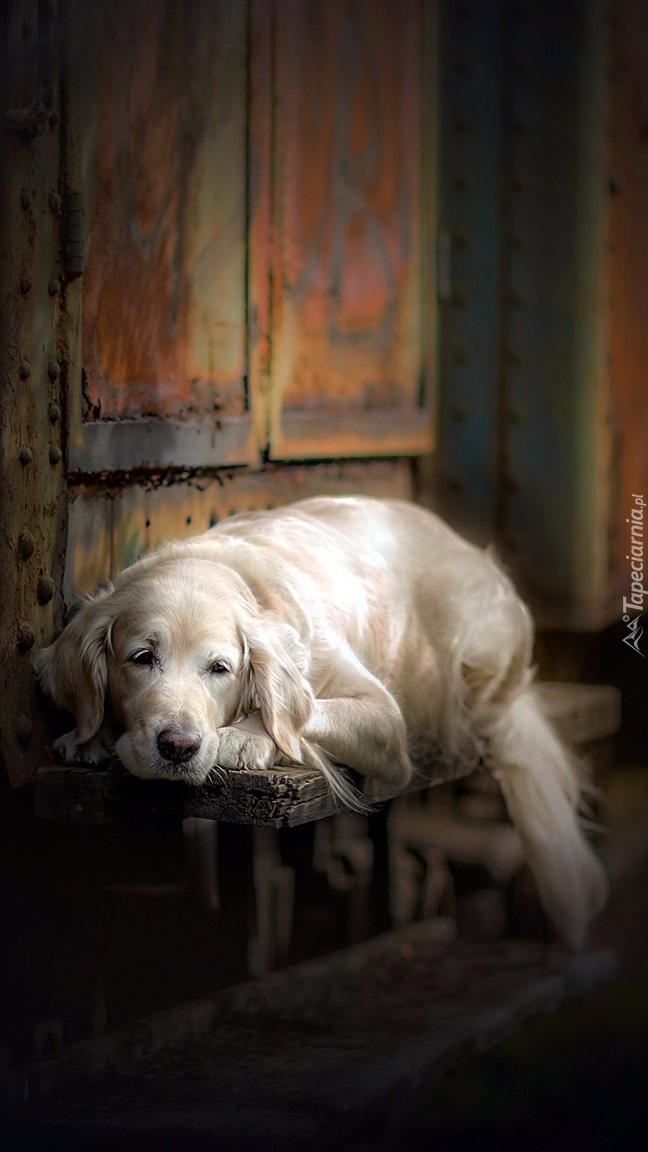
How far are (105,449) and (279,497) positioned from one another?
2.19 ft

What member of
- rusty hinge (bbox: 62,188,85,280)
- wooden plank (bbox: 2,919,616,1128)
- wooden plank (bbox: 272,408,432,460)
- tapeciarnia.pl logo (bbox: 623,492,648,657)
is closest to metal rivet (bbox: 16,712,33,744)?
wooden plank (bbox: 2,919,616,1128)

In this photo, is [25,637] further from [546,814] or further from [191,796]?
[546,814]

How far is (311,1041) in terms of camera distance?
293cm

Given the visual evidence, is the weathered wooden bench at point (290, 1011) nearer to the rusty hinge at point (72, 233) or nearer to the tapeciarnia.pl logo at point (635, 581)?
the tapeciarnia.pl logo at point (635, 581)

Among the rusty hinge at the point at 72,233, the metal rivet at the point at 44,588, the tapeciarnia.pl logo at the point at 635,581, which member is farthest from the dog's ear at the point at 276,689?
the tapeciarnia.pl logo at the point at 635,581

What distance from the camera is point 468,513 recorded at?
365 centimetres

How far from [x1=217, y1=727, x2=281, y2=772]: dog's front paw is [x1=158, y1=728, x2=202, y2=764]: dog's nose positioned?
84 millimetres

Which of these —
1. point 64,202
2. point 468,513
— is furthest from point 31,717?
point 468,513

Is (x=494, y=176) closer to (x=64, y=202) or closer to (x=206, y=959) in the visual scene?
(x=64, y=202)

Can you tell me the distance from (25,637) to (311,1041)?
1.08 meters

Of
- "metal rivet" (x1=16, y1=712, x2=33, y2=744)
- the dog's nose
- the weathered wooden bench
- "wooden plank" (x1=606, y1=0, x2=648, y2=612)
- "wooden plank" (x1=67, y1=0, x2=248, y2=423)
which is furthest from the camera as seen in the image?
"wooden plank" (x1=606, y1=0, x2=648, y2=612)

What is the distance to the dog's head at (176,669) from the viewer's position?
85.4 inches

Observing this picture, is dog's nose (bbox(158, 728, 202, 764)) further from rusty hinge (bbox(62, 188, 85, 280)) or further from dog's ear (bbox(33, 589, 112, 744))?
rusty hinge (bbox(62, 188, 85, 280))

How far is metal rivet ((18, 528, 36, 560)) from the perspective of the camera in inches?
93.7
